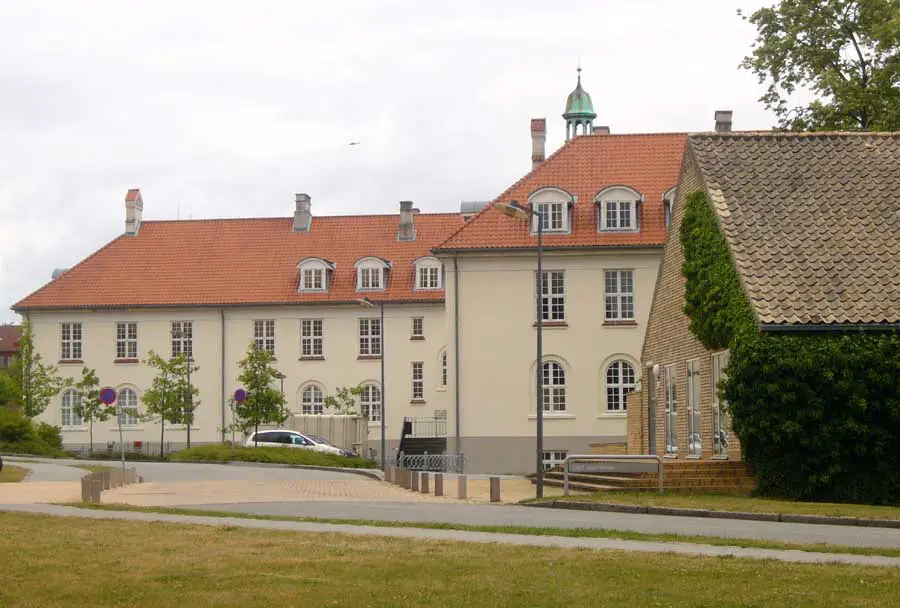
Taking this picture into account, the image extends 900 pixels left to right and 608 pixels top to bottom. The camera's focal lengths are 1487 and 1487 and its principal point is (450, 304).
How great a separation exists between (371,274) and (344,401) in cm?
676

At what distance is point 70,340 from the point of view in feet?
244

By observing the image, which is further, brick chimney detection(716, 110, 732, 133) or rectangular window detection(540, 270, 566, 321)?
brick chimney detection(716, 110, 732, 133)

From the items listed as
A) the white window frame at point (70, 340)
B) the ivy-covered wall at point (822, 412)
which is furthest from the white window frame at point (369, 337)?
the ivy-covered wall at point (822, 412)

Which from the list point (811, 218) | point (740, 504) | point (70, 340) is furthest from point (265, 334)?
point (740, 504)

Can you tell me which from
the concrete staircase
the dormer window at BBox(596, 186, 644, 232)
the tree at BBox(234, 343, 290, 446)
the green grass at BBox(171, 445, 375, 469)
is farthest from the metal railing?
the concrete staircase

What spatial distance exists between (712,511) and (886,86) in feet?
77.5

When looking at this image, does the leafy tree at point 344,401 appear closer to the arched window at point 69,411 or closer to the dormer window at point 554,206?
the arched window at point 69,411

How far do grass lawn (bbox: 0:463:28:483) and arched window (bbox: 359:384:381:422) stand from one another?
94.7ft

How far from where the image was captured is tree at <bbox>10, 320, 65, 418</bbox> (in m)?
71.6

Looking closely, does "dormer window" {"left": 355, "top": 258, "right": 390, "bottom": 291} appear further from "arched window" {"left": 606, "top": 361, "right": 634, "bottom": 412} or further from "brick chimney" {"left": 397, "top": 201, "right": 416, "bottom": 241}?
"arched window" {"left": 606, "top": 361, "right": 634, "bottom": 412}

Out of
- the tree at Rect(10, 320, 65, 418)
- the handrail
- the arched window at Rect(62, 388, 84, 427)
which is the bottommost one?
the handrail

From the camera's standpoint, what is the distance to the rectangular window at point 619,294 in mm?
55500

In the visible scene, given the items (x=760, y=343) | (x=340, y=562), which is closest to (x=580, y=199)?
(x=760, y=343)

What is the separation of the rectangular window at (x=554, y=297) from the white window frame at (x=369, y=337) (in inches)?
718
